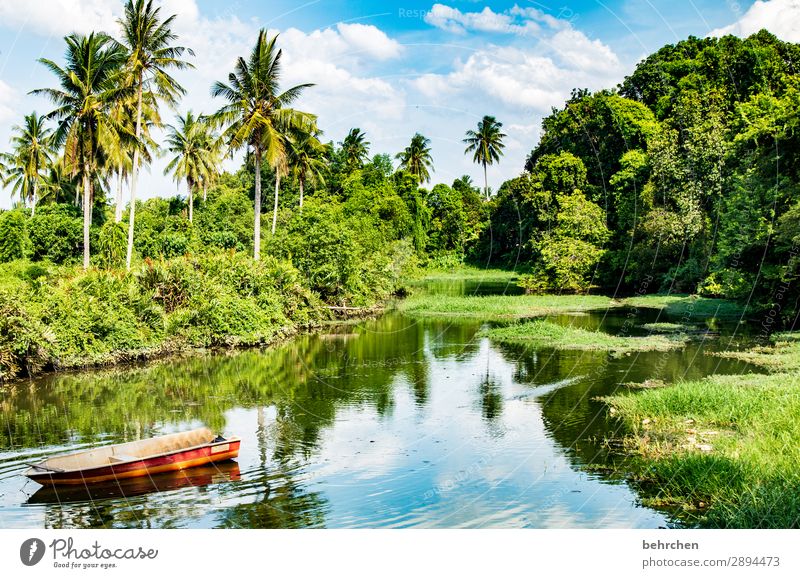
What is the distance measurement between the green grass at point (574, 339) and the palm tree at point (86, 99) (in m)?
18.9

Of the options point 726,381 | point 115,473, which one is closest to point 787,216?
point 726,381

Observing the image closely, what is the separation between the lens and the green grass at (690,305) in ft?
109

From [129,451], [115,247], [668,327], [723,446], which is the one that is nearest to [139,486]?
[129,451]

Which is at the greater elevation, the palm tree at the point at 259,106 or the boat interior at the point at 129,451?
the palm tree at the point at 259,106

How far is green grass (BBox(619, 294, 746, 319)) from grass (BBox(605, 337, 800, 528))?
16.4 metres

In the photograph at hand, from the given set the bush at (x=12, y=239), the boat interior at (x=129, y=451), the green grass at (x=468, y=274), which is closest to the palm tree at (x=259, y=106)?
the bush at (x=12, y=239)

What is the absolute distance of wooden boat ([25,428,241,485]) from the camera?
11133mm

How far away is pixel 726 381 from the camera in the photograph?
17266 millimetres

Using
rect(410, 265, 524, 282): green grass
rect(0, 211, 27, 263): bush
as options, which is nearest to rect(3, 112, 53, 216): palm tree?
rect(0, 211, 27, 263): bush

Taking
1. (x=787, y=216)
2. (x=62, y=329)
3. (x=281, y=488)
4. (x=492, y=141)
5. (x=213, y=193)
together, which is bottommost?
(x=281, y=488)

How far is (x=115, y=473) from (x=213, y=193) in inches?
2131

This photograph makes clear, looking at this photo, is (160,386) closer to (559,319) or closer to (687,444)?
(687,444)

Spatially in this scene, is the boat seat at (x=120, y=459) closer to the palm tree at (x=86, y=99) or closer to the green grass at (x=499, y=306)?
the palm tree at (x=86, y=99)

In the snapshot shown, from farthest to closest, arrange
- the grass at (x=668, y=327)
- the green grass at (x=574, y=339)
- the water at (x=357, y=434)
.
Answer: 1. the grass at (x=668, y=327)
2. the green grass at (x=574, y=339)
3. the water at (x=357, y=434)
